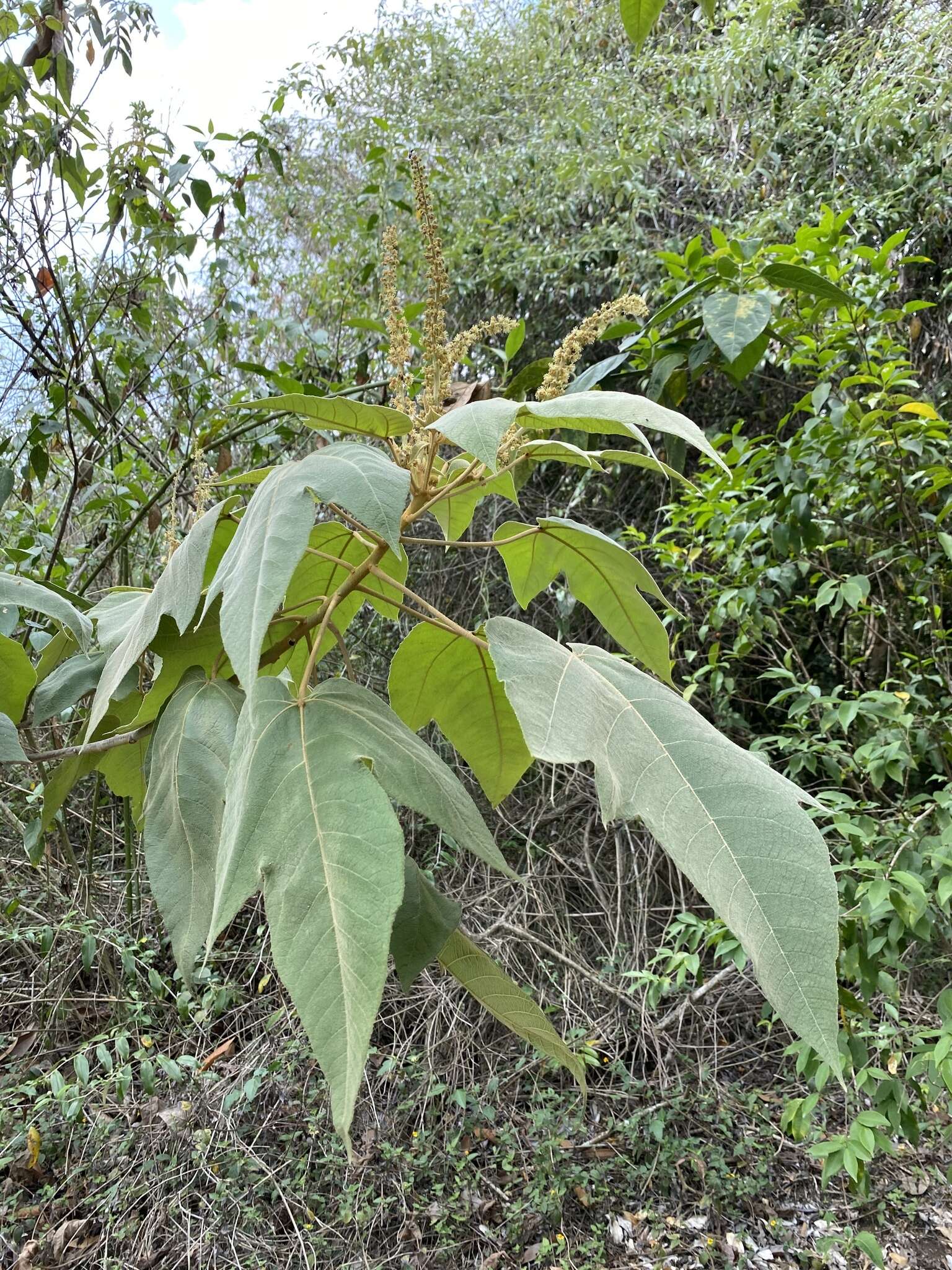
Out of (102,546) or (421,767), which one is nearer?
(421,767)

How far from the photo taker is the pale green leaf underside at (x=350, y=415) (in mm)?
326

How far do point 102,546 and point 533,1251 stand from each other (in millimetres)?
1907

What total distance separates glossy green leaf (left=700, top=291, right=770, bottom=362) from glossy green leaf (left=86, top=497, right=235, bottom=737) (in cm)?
42

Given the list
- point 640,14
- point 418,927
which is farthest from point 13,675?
point 640,14

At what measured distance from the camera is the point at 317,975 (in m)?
0.21

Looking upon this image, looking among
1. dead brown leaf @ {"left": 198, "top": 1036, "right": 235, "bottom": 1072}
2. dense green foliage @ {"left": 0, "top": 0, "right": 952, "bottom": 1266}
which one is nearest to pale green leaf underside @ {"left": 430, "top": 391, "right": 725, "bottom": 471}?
dense green foliage @ {"left": 0, "top": 0, "right": 952, "bottom": 1266}

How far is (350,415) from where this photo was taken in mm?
342

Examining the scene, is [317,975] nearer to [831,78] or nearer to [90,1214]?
[90,1214]

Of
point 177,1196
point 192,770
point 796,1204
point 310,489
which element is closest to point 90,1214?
point 177,1196

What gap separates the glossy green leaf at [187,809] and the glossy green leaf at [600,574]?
6.5 inches

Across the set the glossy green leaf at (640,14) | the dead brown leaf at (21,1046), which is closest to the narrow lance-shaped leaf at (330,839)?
the glossy green leaf at (640,14)

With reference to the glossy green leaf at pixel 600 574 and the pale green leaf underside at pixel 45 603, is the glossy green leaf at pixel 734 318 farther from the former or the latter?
the pale green leaf underside at pixel 45 603

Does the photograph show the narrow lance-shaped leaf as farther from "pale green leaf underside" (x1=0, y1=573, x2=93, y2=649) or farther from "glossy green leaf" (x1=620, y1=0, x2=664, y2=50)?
"glossy green leaf" (x1=620, y1=0, x2=664, y2=50)

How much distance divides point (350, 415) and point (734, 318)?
16.0 inches
